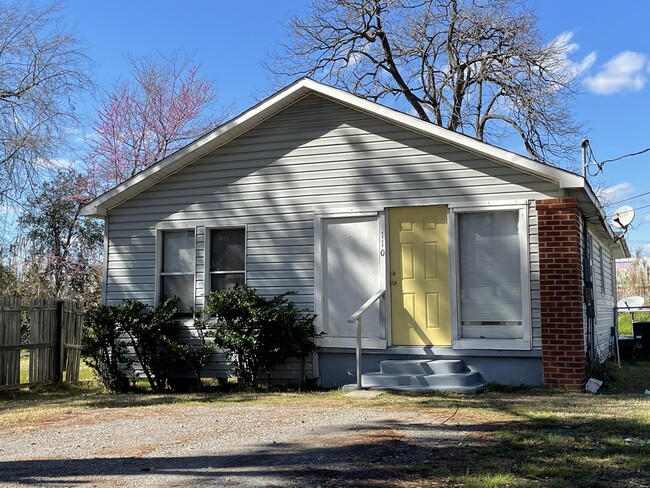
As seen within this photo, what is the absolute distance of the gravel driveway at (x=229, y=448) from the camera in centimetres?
464

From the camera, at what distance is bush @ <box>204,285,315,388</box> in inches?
388

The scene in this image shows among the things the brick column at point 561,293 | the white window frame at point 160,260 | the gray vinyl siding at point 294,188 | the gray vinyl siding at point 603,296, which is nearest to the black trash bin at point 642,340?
the gray vinyl siding at point 603,296

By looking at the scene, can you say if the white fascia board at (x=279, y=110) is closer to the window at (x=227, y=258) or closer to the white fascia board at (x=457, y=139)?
the white fascia board at (x=457, y=139)

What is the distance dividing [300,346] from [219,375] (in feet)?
5.13

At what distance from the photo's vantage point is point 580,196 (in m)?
9.27

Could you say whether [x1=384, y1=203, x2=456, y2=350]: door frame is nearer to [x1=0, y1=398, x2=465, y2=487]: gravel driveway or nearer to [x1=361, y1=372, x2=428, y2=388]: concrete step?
[x1=361, y1=372, x2=428, y2=388]: concrete step

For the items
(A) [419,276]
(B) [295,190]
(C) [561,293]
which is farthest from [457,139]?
(B) [295,190]

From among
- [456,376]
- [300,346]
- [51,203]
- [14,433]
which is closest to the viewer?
[14,433]

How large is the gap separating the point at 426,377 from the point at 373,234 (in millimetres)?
2256

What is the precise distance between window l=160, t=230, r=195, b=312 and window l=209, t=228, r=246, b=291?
374 mm

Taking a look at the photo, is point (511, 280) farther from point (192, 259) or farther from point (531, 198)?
point (192, 259)

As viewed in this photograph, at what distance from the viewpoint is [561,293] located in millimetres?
9133

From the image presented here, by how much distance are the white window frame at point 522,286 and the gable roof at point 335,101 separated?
627 mm

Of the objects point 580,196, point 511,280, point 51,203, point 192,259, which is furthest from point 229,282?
point 51,203
